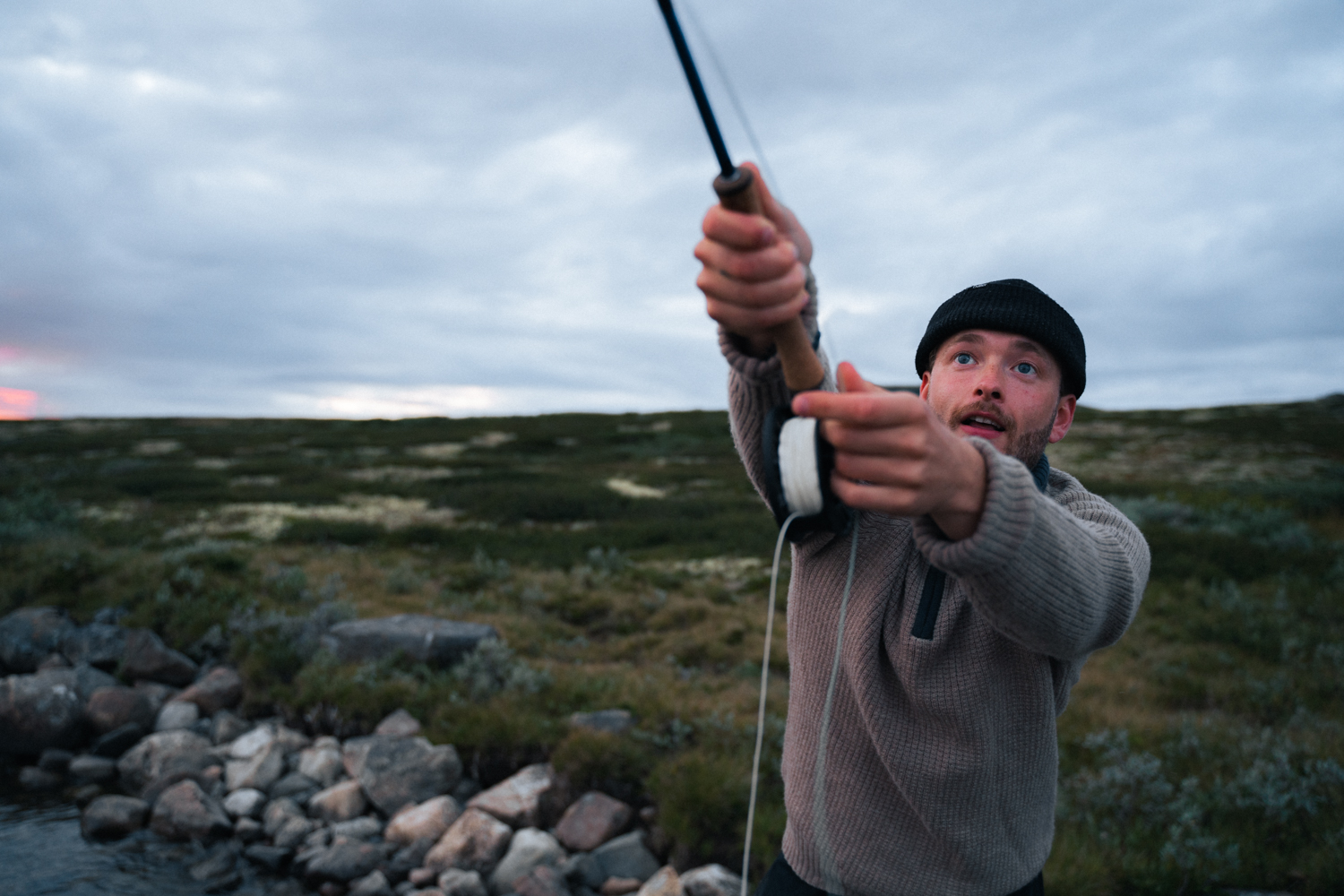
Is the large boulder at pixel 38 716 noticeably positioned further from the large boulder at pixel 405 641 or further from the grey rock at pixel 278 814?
the grey rock at pixel 278 814

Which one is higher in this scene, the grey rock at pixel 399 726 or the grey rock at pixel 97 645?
the grey rock at pixel 97 645

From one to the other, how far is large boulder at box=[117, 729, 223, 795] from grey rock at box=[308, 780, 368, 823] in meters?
Answer: 1.41

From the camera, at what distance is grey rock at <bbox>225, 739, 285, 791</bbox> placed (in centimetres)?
694

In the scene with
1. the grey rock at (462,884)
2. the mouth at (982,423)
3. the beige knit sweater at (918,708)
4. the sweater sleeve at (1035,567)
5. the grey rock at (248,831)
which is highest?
the mouth at (982,423)

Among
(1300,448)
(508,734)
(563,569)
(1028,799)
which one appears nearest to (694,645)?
(508,734)

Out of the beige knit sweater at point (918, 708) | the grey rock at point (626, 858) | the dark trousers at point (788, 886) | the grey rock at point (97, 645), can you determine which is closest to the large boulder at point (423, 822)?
the grey rock at point (626, 858)

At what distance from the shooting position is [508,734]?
6.83m

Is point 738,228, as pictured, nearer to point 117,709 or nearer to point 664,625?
point 117,709

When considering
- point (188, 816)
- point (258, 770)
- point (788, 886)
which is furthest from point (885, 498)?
point (258, 770)

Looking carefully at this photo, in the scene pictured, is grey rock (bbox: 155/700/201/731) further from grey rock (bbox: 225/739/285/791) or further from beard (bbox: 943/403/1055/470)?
beard (bbox: 943/403/1055/470)

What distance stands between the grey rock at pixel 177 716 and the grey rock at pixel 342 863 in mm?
3005

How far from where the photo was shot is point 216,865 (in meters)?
6.05

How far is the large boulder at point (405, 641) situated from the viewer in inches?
334

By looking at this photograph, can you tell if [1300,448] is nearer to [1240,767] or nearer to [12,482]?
[1240,767]
